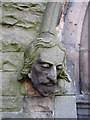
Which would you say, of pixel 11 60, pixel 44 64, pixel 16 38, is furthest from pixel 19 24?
pixel 44 64

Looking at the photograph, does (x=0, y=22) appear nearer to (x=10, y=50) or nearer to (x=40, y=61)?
(x=10, y=50)

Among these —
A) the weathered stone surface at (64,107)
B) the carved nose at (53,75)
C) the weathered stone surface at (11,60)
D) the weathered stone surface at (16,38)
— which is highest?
the weathered stone surface at (16,38)

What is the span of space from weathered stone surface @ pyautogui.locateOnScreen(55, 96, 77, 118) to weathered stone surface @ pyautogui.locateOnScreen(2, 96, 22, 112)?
0.72ft

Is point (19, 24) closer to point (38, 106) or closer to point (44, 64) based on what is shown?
point (44, 64)

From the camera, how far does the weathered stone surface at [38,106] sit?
5.77 feet

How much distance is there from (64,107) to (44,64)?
306mm

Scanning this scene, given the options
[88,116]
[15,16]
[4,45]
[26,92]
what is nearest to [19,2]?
[15,16]


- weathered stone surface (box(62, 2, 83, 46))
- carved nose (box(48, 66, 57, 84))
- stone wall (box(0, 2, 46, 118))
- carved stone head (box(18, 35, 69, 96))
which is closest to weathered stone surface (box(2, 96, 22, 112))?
stone wall (box(0, 2, 46, 118))

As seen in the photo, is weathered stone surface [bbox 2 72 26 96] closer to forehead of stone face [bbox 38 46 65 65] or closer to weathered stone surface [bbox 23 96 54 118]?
weathered stone surface [bbox 23 96 54 118]

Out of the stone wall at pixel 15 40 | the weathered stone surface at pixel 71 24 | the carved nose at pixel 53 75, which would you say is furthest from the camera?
the weathered stone surface at pixel 71 24

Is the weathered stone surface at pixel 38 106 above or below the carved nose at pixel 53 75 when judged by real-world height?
below

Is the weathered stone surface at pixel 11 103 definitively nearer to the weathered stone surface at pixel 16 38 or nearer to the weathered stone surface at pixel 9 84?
the weathered stone surface at pixel 9 84

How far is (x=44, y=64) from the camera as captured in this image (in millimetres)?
1666

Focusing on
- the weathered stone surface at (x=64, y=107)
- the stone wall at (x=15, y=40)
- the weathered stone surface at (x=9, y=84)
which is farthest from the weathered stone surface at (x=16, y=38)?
the weathered stone surface at (x=64, y=107)
